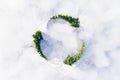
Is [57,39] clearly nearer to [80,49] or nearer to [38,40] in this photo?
[38,40]

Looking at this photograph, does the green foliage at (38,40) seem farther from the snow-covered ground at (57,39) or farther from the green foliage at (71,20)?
the green foliage at (71,20)

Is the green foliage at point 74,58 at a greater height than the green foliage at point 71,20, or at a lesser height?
lesser

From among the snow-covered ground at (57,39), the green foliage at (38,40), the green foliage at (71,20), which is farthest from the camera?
the snow-covered ground at (57,39)

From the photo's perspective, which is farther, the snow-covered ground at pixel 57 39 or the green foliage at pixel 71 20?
the snow-covered ground at pixel 57 39

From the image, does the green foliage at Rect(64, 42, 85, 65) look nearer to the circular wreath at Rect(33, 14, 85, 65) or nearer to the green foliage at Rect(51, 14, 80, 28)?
the circular wreath at Rect(33, 14, 85, 65)

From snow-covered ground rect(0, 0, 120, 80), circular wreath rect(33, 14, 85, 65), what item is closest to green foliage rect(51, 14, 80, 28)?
circular wreath rect(33, 14, 85, 65)

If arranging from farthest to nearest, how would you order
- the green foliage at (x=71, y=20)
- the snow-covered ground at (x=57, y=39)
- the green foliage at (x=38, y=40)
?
the snow-covered ground at (x=57, y=39)
the green foliage at (x=71, y=20)
the green foliage at (x=38, y=40)

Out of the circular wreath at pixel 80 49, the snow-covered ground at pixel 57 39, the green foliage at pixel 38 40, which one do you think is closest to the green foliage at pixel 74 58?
the circular wreath at pixel 80 49

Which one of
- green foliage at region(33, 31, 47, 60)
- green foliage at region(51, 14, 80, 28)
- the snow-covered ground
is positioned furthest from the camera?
the snow-covered ground

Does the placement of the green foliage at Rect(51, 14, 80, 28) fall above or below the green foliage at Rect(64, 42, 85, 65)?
above

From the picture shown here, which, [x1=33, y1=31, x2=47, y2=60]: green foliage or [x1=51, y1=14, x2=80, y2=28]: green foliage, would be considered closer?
[x1=33, y1=31, x2=47, y2=60]: green foliage
